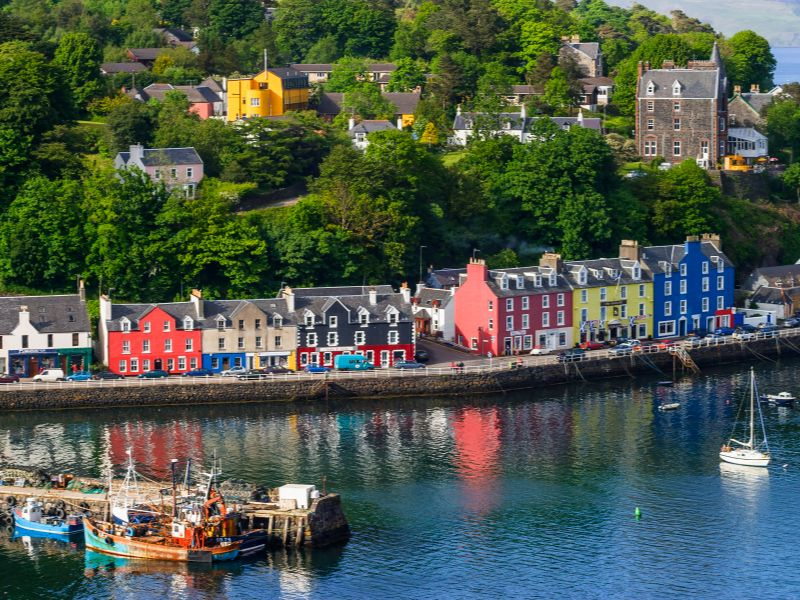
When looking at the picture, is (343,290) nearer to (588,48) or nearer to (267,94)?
(267,94)

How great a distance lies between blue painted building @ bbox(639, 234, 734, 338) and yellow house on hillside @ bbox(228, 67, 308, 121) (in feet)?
108

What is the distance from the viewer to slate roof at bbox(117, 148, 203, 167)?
337ft

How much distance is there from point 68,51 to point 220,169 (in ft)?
62.5

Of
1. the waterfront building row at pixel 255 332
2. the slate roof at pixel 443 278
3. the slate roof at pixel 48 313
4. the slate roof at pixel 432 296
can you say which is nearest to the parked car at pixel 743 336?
the slate roof at pixel 443 278

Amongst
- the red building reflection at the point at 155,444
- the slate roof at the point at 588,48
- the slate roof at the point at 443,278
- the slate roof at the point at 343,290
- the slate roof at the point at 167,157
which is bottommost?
the red building reflection at the point at 155,444

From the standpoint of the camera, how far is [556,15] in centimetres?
15150

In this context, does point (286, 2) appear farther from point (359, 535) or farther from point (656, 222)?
point (359, 535)

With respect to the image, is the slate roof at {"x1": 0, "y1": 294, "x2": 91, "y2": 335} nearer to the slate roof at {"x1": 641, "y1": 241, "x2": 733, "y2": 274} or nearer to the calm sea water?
the calm sea water

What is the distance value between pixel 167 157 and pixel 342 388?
25.3m

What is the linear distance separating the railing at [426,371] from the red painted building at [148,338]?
216 cm

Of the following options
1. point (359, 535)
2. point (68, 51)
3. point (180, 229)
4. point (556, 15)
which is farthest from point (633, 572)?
point (556, 15)

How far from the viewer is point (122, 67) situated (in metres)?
129

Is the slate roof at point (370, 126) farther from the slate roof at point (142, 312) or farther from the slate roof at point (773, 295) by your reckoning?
the slate roof at point (142, 312)

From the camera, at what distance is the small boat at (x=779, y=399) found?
8444 cm
